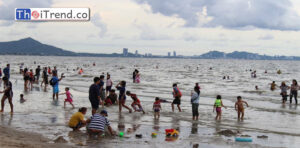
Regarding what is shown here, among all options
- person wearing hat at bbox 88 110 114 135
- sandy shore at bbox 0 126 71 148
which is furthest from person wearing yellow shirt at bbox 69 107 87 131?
sandy shore at bbox 0 126 71 148

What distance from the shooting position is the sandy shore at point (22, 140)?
9.36m

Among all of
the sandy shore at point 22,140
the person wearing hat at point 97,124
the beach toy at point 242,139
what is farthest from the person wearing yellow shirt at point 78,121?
the beach toy at point 242,139

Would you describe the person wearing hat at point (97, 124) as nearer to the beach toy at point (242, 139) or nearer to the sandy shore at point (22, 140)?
the sandy shore at point (22, 140)

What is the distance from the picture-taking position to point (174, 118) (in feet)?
55.7

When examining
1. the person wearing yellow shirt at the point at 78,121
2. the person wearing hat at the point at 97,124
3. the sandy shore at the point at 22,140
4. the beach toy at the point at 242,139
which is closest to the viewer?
the sandy shore at the point at 22,140

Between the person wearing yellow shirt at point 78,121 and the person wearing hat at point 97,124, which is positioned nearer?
the person wearing hat at point 97,124

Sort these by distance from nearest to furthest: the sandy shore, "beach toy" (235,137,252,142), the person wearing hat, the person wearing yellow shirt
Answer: the sandy shore < the person wearing hat < "beach toy" (235,137,252,142) < the person wearing yellow shirt

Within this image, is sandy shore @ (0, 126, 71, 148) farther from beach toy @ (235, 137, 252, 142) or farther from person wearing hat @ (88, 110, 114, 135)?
beach toy @ (235, 137, 252, 142)

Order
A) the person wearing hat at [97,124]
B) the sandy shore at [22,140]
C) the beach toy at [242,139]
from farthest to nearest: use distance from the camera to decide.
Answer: the beach toy at [242,139]
the person wearing hat at [97,124]
the sandy shore at [22,140]

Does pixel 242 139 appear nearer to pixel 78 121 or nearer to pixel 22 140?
pixel 78 121

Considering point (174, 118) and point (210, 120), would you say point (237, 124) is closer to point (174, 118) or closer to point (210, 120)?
point (210, 120)

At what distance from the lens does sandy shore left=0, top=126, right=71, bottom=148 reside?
936cm

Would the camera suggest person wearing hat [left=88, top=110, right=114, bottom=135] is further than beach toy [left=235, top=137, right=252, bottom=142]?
No

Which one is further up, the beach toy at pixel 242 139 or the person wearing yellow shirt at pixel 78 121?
the person wearing yellow shirt at pixel 78 121
